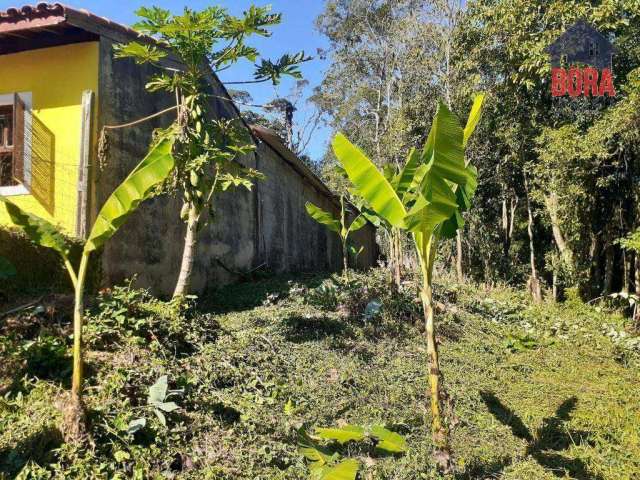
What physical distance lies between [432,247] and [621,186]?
10.1 metres

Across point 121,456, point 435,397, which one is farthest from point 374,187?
point 121,456

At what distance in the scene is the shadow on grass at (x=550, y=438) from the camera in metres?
4.22

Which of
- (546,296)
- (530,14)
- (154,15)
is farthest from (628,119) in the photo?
(154,15)

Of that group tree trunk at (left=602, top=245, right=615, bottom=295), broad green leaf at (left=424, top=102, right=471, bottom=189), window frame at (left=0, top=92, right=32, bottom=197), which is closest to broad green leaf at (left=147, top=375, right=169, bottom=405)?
broad green leaf at (left=424, top=102, right=471, bottom=189)

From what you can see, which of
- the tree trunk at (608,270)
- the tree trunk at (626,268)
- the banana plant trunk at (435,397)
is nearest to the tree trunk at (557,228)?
the tree trunk at (608,270)

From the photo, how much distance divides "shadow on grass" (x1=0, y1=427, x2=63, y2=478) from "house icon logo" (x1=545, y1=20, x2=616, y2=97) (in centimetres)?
1164

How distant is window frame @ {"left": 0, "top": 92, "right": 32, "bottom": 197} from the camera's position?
6.99 metres

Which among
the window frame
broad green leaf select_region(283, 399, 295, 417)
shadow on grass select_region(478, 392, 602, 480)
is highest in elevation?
the window frame

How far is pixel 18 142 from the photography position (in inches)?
275

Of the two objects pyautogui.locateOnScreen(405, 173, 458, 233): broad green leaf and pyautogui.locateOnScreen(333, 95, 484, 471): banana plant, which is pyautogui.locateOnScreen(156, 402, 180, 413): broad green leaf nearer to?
pyautogui.locateOnScreen(333, 95, 484, 471): banana plant

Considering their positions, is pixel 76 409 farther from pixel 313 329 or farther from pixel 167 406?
pixel 313 329

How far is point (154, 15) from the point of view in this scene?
5508 mm

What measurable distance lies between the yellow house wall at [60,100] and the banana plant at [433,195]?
4.69 meters

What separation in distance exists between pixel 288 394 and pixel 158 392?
151cm
